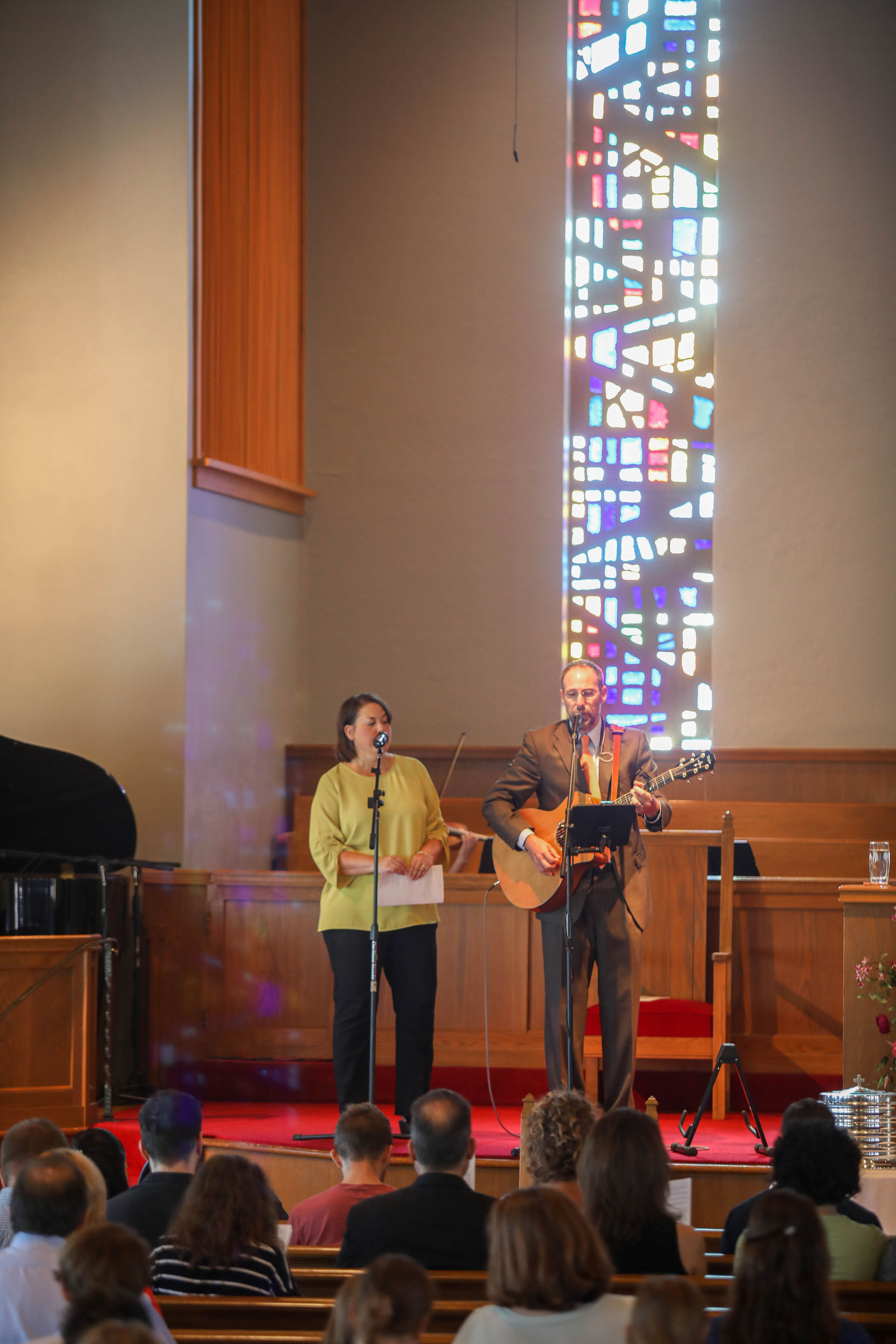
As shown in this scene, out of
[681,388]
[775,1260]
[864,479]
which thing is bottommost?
[775,1260]

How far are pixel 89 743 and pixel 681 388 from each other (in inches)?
167

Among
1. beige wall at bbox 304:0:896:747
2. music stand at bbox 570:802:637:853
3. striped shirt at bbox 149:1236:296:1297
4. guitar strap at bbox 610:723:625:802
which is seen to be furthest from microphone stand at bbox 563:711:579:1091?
beige wall at bbox 304:0:896:747

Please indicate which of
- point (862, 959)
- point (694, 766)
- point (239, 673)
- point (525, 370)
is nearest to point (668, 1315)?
point (694, 766)

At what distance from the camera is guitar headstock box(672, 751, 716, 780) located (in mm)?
4699

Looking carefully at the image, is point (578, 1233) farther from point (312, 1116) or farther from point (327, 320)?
point (327, 320)

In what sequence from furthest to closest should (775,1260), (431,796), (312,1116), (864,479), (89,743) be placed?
(864,479)
(89,743)
(312,1116)
(431,796)
(775,1260)

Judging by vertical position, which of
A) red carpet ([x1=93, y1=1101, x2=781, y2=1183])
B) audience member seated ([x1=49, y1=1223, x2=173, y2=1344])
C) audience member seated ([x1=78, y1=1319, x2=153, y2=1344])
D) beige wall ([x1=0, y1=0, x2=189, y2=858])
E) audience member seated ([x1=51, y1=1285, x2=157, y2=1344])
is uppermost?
beige wall ([x1=0, y1=0, x2=189, y2=858])

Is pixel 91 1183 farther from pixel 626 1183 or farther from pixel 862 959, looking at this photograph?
pixel 862 959

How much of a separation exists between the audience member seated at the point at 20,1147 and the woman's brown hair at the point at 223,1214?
424 mm

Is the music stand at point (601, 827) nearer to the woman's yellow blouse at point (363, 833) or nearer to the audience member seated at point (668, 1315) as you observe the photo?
the woman's yellow blouse at point (363, 833)

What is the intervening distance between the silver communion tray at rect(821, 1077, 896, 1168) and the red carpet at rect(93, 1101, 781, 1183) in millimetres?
276

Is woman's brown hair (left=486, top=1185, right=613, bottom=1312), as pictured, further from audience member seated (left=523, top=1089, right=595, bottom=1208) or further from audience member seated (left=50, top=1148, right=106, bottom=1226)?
audience member seated (left=523, top=1089, right=595, bottom=1208)

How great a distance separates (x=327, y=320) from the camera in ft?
30.9

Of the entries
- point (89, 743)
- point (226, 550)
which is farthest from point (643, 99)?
point (89, 743)
